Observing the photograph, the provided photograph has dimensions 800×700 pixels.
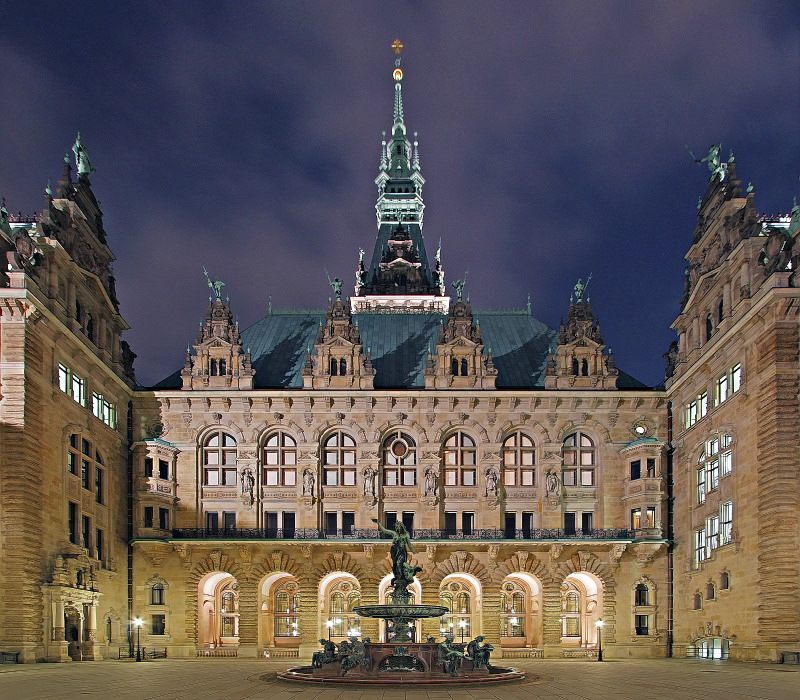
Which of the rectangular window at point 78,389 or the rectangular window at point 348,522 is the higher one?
the rectangular window at point 78,389

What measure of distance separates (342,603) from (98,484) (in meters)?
15.9

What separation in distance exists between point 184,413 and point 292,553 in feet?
33.5

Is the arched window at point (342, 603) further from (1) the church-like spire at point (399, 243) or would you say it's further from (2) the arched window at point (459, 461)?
(1) the church-like spire at point (399, 243)

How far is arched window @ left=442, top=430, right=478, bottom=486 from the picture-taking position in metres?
54.7

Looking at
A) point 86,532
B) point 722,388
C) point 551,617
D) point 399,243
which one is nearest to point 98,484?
point 86,532

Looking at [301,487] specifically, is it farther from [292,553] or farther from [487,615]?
[487,615]

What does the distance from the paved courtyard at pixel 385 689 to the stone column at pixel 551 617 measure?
10467mm

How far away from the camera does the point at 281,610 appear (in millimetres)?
55844

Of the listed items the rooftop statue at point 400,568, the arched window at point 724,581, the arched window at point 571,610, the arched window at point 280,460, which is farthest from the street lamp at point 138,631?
the arched window at point 724,581

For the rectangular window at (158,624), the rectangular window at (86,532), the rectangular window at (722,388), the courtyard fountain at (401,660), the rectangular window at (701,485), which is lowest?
the rectangular window at (158,624)

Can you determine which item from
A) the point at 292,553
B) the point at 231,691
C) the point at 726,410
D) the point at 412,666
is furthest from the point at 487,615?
the point at 231,691

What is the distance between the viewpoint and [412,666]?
31.2 meters

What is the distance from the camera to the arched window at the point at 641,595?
52156 millimetres

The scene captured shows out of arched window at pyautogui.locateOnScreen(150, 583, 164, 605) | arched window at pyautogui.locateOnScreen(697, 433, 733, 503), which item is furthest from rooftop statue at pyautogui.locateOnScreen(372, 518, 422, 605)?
arched window at pyautogui.locateOnScreen(150, 583, 164, 605)
